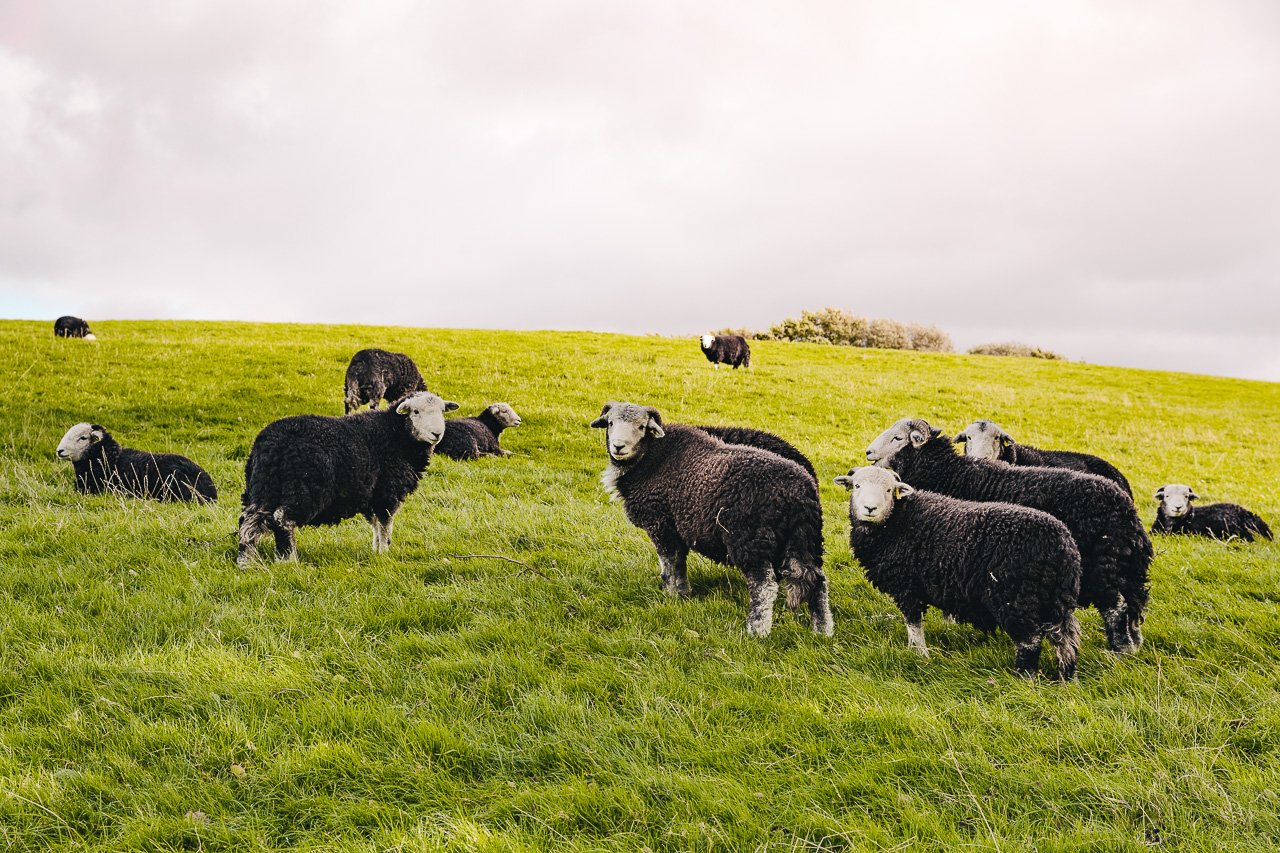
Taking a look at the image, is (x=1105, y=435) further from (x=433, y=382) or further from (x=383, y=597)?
(x=383, y=597)

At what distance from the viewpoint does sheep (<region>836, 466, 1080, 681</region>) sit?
5.12 meters

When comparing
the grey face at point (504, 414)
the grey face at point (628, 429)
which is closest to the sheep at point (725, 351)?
the grey face at point (504, 414)

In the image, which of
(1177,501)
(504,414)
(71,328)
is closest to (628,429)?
(504,414)

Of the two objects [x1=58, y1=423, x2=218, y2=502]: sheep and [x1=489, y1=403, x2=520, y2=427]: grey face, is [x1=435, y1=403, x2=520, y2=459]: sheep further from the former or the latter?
[x1=58, y1=423, x2=218, y2=502]: sheep

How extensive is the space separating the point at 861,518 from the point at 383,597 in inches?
163

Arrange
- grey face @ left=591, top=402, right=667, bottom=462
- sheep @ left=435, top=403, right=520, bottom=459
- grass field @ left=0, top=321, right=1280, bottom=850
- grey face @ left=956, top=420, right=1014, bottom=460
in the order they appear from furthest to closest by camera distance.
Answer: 1. sheep @ left=435, top=403, right=520, bottom=459
2. grey face @ left=956, top=420, right=1014, bottom=460
3. grey face @ left=591, top=402, right=667, bottom=462
4. grass field @ left=0, top=321, right=1280, bottom=850

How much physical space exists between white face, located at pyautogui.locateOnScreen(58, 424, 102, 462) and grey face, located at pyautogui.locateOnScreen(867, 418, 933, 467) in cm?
1084

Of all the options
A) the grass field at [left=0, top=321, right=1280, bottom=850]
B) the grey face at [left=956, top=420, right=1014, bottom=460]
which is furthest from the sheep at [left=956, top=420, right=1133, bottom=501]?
the grass field at [left=0, top=321, right=1280, bottom=850]

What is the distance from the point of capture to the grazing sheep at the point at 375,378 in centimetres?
1698

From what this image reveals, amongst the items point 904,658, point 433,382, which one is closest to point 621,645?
point 904,658

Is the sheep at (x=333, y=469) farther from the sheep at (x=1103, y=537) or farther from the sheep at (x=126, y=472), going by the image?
the sheep at (x=1103, y=537)

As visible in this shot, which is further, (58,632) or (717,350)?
(717,350)

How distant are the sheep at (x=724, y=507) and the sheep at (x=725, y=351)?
72.3 feet

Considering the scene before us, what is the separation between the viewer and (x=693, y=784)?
3.90 metres
